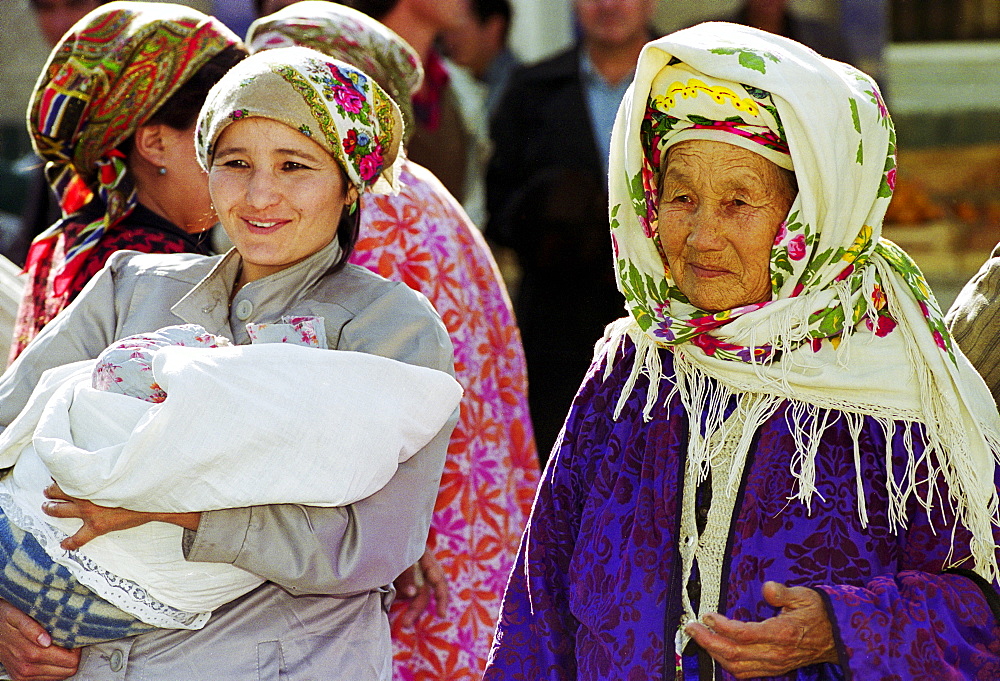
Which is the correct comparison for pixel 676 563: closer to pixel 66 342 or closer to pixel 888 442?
pixel 888 442

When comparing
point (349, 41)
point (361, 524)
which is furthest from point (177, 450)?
point (349, 41)

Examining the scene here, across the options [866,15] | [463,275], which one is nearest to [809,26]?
[866,15]

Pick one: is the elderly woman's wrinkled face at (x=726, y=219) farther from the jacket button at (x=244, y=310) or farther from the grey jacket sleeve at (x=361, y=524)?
the jacket button at (x=244, y=310)

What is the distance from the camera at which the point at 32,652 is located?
233 cm

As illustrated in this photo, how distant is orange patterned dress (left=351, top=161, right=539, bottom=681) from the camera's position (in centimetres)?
318

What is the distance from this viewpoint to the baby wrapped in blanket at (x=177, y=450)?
84.5 inches

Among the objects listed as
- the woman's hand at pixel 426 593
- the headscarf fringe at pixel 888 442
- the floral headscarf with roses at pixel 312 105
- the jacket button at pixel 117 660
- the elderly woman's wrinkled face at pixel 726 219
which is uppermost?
the floral headscarf with roses at pixel 312 105

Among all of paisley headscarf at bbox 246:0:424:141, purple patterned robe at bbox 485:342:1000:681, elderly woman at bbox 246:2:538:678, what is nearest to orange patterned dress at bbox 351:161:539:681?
elderly woman at bbox 246:2:538:678

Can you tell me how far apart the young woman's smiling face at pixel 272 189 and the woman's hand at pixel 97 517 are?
56 cm

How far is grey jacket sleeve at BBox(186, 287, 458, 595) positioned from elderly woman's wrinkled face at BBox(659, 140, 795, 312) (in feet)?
1.68

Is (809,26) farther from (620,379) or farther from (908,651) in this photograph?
(908,651)

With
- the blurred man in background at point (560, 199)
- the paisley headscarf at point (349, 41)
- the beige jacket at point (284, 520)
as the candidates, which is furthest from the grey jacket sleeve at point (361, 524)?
the blurred man in background at point (560, 199)

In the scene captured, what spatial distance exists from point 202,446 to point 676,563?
2.82ft

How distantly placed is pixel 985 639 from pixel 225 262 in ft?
5.16
